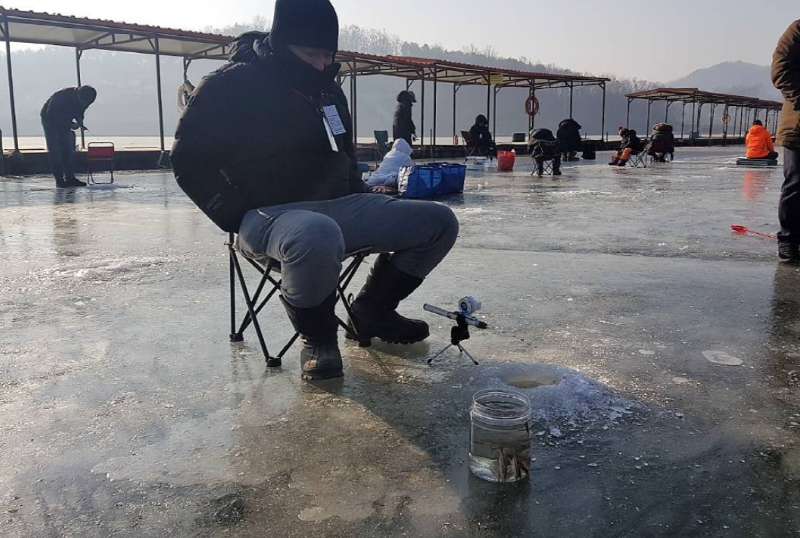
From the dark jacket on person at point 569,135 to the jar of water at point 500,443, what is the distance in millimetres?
17324

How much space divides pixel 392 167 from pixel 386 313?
723cm

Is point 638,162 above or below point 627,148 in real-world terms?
below

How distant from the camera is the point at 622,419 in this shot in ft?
7.23

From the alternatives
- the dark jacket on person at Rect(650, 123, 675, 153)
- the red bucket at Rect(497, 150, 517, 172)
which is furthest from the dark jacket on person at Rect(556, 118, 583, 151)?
the red bucket at Rect(497, 150, 517, 172)

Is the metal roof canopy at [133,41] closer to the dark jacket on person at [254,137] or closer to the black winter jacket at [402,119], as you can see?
the black winter jacket at [402,119]

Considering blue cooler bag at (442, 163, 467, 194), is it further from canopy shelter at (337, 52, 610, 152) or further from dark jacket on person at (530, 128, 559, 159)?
canopy shelter at (337, 52, 610, 152)

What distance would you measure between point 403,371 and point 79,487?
4.10ft

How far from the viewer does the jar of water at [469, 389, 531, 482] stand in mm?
1806

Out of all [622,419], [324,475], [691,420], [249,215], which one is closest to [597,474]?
[622,419]

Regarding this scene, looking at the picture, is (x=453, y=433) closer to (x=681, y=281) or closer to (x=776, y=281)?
(x=681, y=281)

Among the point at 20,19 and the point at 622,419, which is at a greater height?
the point at 20,19

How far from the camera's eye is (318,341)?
8.42ft

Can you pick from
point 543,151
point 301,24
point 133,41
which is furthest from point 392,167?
point 133,41

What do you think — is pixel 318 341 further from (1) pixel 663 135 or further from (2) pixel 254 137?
(1) pixel 663 135
